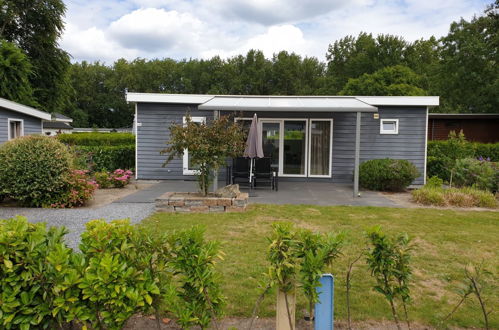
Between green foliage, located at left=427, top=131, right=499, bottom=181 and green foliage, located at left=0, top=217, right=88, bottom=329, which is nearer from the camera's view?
green foliage, located at left=0, top=217, right=88, bottom=329

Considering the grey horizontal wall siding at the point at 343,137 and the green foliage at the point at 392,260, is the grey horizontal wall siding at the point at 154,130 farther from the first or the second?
the green foliage at the point at 392,260

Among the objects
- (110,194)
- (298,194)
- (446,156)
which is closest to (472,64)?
(446,156)

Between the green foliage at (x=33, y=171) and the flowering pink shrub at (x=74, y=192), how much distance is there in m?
0.07

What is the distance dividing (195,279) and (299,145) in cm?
981

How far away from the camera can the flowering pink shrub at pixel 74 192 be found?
23.2ft

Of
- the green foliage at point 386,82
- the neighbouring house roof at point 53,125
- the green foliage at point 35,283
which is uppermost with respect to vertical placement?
the green foliage at point 386,82

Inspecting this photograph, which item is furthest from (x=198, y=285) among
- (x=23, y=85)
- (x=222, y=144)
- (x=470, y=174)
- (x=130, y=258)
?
(x=23, y=85)

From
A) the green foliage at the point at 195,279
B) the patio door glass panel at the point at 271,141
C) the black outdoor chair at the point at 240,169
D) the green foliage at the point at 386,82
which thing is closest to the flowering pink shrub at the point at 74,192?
the black outdoor chair at the point at 240,169

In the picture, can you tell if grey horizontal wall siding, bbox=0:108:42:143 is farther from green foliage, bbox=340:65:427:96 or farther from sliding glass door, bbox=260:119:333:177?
green foliage, bbox=340:65:427:96

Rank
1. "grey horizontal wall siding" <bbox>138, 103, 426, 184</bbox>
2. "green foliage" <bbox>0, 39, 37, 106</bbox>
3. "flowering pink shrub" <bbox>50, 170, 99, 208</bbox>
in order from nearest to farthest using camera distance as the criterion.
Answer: "flowering pink shrub" <bbox>50, 170, 99, 208</bbox> < "grey horizontal wall siding" <bbox>138, 103, 426, 184</bbox> < "green foliage" <bbox>0, 39, 37, 106</bbox>

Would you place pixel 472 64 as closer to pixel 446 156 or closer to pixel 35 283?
pixel 446 156

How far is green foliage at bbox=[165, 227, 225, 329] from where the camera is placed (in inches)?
84.2

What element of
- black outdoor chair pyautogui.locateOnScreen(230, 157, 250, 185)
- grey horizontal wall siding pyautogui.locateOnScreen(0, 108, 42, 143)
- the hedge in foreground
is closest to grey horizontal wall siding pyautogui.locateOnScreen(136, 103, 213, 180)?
black outdoor chair pyautogui.locateOnScreen(230, 157, 250, 185)

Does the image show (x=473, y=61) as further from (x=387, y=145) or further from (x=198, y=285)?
(x=198, y=285)
